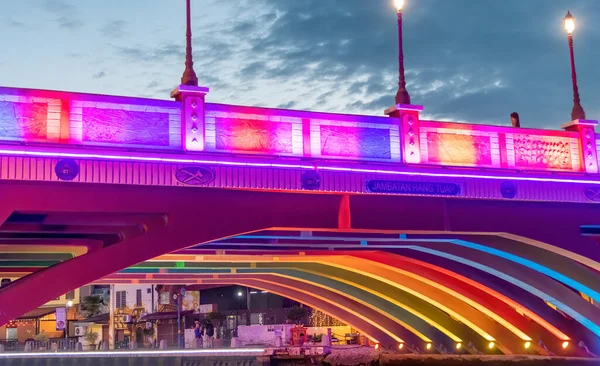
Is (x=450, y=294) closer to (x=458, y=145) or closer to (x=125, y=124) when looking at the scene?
(x=458, y=145)

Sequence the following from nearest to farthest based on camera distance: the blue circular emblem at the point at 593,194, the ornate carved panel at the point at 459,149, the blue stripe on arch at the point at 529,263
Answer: the ornate carved panel at the point at 459,149
the blue circular emblem at the point at 593,194
the blue stripe on arch at the point at 529,263

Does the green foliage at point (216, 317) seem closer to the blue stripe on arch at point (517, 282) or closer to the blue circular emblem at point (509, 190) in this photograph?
the blue stripe on arch at point (517, 282)

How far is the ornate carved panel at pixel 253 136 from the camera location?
22.8m

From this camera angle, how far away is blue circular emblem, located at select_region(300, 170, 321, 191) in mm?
23297

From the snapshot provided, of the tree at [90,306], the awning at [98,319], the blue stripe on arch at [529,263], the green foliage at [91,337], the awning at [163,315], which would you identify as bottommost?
the green foliage at [91,337]

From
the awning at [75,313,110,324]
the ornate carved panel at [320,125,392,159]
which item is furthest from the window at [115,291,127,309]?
the ornate carved panel at [320,125,392,159]

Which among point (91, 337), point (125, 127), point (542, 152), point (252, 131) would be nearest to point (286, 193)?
point (252, 131)

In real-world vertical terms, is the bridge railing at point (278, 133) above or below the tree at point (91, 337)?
above

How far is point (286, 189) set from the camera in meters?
23.1

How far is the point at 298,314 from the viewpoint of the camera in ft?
220

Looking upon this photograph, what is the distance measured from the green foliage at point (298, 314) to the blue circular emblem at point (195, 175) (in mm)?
46218

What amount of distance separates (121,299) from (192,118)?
225 feet

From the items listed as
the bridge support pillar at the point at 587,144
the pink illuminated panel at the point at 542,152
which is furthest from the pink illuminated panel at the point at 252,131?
the bridge support pillar at the point at 587,144

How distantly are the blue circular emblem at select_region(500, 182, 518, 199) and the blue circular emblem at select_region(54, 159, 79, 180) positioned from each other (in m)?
13.0
